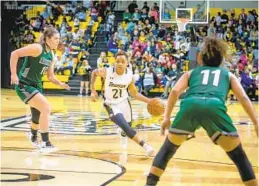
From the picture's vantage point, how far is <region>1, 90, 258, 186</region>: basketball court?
17.1 feet

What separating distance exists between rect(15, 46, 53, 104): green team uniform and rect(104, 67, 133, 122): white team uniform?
0.90 metres

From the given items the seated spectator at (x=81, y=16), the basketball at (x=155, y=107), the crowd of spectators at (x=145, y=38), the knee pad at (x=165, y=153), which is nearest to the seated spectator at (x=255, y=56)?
the crowd of spectators at (x=145, y=38)

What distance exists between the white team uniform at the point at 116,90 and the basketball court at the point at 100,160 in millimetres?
636

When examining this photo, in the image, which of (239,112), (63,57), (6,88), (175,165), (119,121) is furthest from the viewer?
(6,88)

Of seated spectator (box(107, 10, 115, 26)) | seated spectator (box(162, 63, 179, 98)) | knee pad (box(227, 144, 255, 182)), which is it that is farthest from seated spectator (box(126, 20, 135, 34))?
knee pad (box(227, 144, 255, 182))

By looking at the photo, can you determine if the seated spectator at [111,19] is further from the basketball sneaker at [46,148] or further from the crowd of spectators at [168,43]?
the basketball sneaker at [46,148]

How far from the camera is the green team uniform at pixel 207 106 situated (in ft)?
12.9

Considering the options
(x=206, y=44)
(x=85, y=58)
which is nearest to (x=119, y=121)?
(x=206, y=44)

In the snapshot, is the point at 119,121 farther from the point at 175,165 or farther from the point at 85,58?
the point at 85,58

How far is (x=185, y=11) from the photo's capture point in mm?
20062

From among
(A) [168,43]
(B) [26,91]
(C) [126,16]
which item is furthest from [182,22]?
(B) [26,91]

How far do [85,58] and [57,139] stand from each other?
1342 centimetres

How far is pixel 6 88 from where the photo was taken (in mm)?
23922

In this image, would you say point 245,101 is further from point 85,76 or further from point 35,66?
point 85,76
